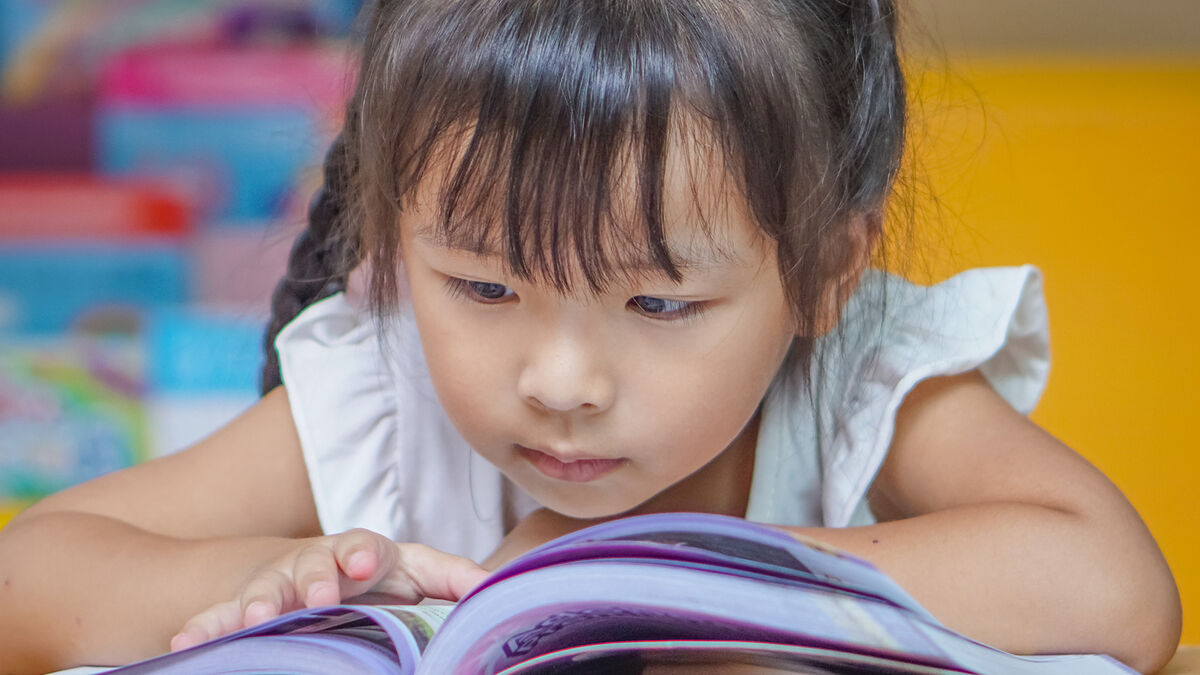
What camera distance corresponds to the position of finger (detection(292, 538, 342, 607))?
0.48 m

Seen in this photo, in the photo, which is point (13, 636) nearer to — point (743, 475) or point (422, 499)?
point (422, 499)

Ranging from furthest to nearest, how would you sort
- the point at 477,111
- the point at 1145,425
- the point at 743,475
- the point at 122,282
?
the point at 122,282
the point at 1145,425
the point at 743,475
the point at 477,111

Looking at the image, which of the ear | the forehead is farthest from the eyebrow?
the ear

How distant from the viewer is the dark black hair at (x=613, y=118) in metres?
0.53

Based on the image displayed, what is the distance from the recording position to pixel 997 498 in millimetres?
625

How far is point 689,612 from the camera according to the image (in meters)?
0.37

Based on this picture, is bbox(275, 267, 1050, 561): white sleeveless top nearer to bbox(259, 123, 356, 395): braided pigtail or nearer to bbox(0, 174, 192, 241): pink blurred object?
bbox(259, 123, 356, 395): braided pigtail

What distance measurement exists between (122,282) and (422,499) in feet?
3.97

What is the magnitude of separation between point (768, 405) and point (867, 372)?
0.07 meters

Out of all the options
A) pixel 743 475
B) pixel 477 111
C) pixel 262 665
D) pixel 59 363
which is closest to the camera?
pixel 262 665

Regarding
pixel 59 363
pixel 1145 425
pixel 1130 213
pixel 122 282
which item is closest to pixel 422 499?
pixel 1145 425

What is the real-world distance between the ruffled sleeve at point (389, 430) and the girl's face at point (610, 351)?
0.55ft

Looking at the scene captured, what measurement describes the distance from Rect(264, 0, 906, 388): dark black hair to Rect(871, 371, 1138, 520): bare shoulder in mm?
110

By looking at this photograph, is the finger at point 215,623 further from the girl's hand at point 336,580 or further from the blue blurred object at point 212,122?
the blue blurred object at point 212,122
